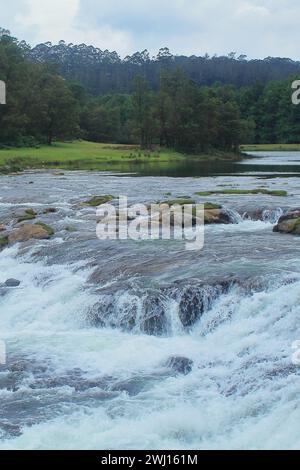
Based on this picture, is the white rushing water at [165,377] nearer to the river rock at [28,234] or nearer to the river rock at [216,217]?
the river rock at [28,234]

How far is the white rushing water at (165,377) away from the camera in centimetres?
898

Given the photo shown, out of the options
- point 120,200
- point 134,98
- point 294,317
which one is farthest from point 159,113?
point 294,317

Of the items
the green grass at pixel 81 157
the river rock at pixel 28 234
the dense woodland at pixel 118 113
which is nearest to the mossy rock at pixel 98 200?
the river rock at pixel 28 234

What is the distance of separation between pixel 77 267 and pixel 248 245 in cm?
515

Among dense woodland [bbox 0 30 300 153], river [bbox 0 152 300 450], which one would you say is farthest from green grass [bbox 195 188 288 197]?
dense woodland [bbox 0 30 300 153]

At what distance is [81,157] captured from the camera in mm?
68625

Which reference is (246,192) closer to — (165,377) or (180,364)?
(180,364)

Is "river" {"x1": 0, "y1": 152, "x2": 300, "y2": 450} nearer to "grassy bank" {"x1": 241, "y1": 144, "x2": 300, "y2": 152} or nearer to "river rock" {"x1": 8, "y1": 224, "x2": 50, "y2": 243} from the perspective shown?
"river rock" {"x1": 8, "y1": 224, "x2": 50, "y2": 243}

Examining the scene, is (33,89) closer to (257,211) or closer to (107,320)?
(257,211)

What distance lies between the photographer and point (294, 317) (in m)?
12.2

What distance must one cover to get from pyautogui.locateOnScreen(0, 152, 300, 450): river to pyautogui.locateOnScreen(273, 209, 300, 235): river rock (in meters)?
0.44

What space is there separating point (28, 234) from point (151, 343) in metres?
9.89

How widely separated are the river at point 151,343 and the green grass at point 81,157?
3759 cm

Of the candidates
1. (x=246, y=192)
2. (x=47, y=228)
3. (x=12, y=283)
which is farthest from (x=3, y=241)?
(x=246, y=192)
